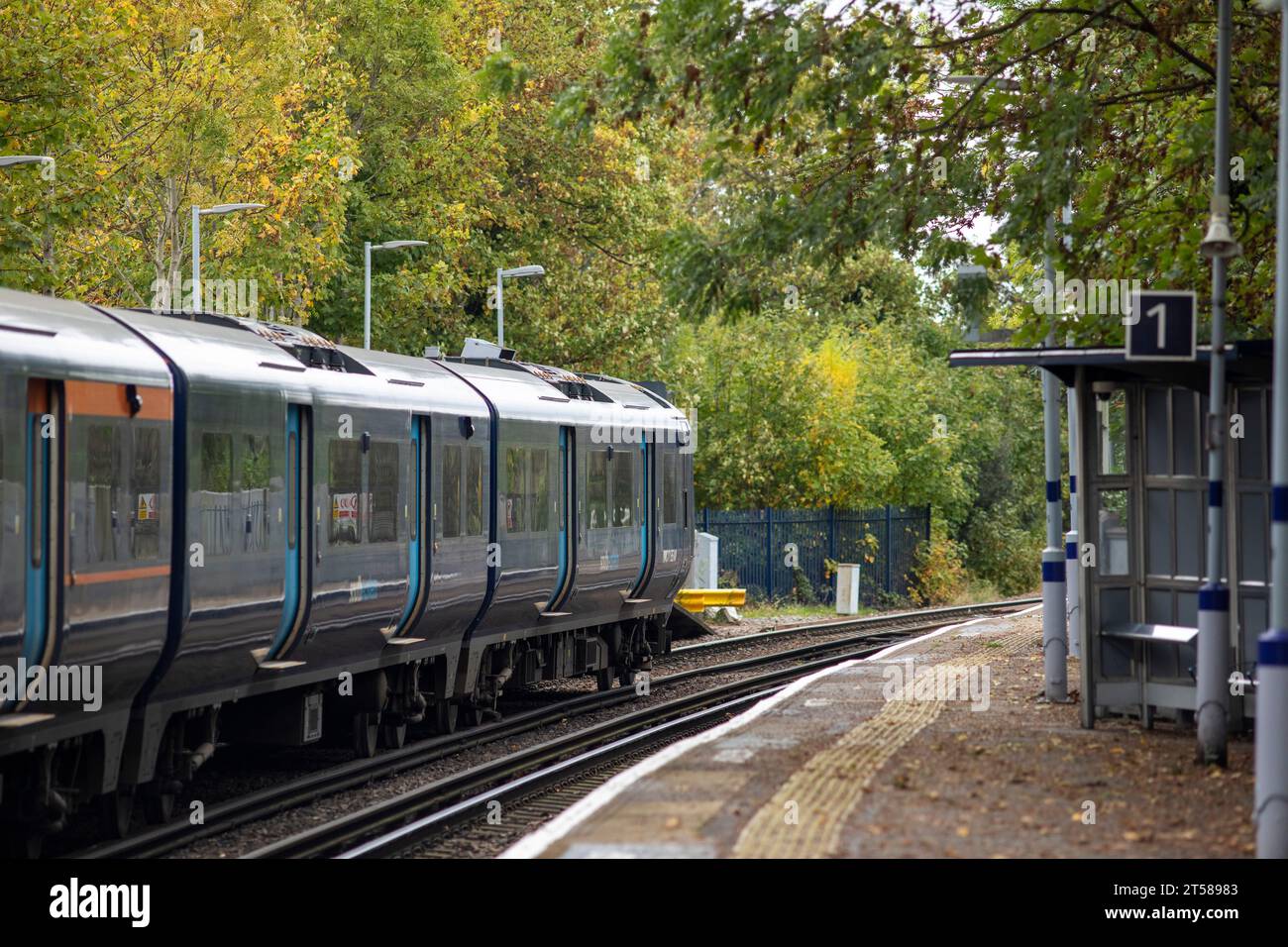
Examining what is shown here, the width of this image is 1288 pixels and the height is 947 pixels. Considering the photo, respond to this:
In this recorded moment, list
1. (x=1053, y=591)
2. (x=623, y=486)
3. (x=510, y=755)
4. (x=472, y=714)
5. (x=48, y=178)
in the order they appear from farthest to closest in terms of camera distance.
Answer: (x=48, y=178)
(x=623, y=486)
(x=472, y=714)
(x=1053, y=591)
(x=510, y=755)

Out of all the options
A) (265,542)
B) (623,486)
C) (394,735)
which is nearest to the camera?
(265,542)

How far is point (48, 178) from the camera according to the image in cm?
2202

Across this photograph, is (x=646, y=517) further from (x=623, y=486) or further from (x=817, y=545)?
(x=817, y=545)

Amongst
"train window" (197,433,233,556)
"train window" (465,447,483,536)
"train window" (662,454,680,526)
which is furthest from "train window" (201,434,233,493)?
"train window" (662,454,680,526)

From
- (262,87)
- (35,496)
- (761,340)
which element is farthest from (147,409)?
(761,340)

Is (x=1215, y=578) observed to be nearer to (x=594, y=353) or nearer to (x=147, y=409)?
(x=147, y=409)

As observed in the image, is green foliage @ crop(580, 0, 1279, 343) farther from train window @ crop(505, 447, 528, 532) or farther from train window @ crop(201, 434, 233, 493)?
train window @ crop(201, 434, 233, 493)

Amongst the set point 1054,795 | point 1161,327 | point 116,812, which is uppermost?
point 1161,327

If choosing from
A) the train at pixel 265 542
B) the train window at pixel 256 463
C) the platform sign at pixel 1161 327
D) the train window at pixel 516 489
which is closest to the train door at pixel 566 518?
the train at pixel 265 542

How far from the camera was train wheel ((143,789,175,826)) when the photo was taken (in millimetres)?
12156

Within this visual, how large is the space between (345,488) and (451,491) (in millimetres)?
2242

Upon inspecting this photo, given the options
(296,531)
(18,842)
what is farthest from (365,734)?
(18,842)

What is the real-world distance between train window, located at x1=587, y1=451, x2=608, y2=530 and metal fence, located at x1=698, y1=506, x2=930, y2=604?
1729cm
